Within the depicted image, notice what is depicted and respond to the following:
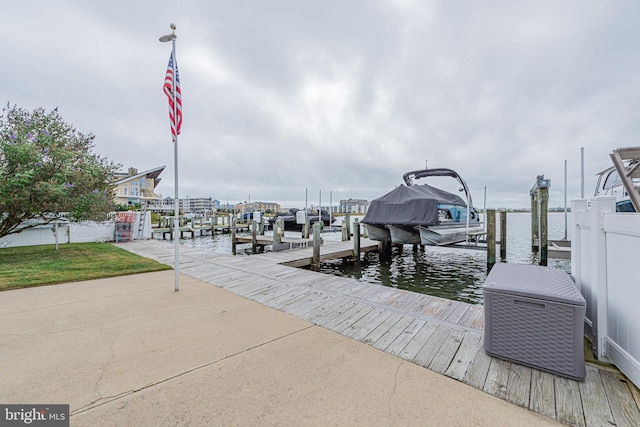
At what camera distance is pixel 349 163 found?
2716 centimetres

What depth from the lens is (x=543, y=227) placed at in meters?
8.74

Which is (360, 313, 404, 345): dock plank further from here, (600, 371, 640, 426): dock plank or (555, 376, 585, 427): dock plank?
(600, 371, 640, 426): dock plank

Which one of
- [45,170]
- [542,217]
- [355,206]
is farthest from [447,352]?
[355,206]

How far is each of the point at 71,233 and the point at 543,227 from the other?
64.7ft

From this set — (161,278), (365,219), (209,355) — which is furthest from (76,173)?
(365,219)

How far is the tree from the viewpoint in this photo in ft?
23.5

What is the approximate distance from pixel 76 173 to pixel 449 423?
11.1m

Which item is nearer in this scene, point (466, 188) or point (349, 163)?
point (466, 188)

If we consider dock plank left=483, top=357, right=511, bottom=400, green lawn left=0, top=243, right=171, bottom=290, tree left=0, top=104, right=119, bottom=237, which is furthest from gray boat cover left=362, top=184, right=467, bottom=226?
tree left=0, top=104, right=119, bottom=237

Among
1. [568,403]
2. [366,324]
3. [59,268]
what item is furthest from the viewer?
[59,268]

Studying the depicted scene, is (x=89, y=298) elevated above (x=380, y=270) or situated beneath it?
elevated above

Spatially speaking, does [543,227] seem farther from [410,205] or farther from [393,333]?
[393,333]

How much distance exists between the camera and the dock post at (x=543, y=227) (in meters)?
8.68

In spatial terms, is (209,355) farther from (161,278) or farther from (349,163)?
(349,163)
